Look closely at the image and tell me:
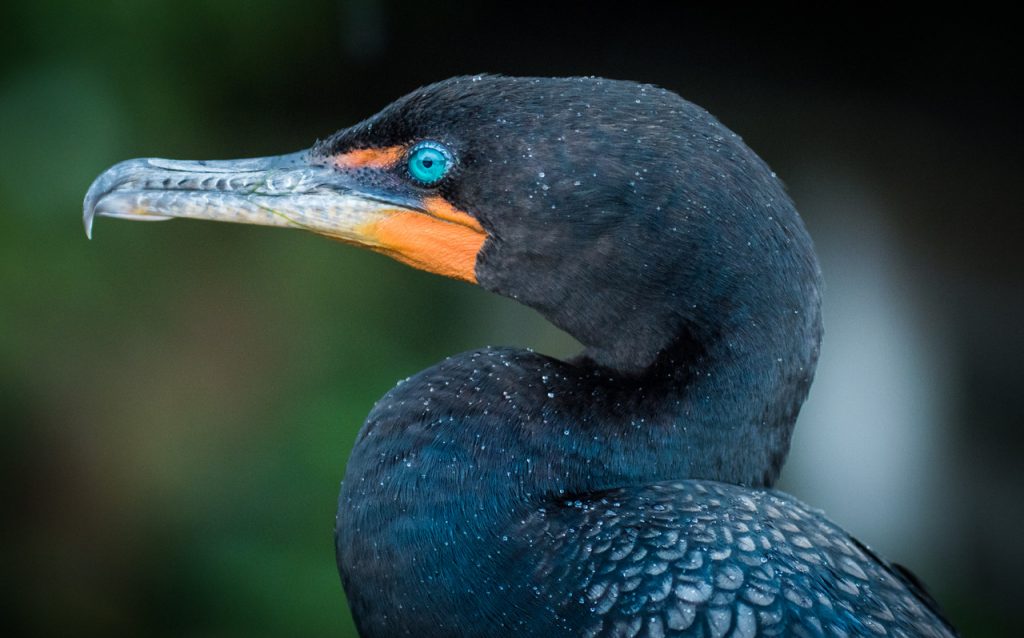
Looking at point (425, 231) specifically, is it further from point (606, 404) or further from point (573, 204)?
point (606, 404)

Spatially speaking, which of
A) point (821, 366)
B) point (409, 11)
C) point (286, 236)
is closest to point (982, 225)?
point (821, 366)

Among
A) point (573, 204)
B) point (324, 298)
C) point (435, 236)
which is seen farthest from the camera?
point (324, 298)

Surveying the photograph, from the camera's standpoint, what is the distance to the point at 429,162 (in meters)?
1.81

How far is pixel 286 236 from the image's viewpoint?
13.9 ft

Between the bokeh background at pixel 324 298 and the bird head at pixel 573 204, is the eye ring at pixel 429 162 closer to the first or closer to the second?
the bird head at pixel 573 204

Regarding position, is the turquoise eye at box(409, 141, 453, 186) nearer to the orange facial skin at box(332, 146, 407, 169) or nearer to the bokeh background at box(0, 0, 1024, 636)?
the orange facial skin at box(332, 146, 407, 169)

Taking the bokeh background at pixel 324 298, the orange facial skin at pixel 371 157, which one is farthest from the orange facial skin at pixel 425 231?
the bokeh background at pixel 324 298

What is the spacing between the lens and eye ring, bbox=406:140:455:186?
5.89 feet

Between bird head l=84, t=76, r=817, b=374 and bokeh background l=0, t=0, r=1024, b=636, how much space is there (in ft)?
6.82

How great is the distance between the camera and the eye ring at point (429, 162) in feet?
5.89

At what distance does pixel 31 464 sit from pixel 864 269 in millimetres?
3540

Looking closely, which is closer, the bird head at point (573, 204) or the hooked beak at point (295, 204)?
the bird head at point (573, 204)

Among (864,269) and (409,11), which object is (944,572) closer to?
(864,269)

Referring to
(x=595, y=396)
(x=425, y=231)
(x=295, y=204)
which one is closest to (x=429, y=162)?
(x=425, y=231)
